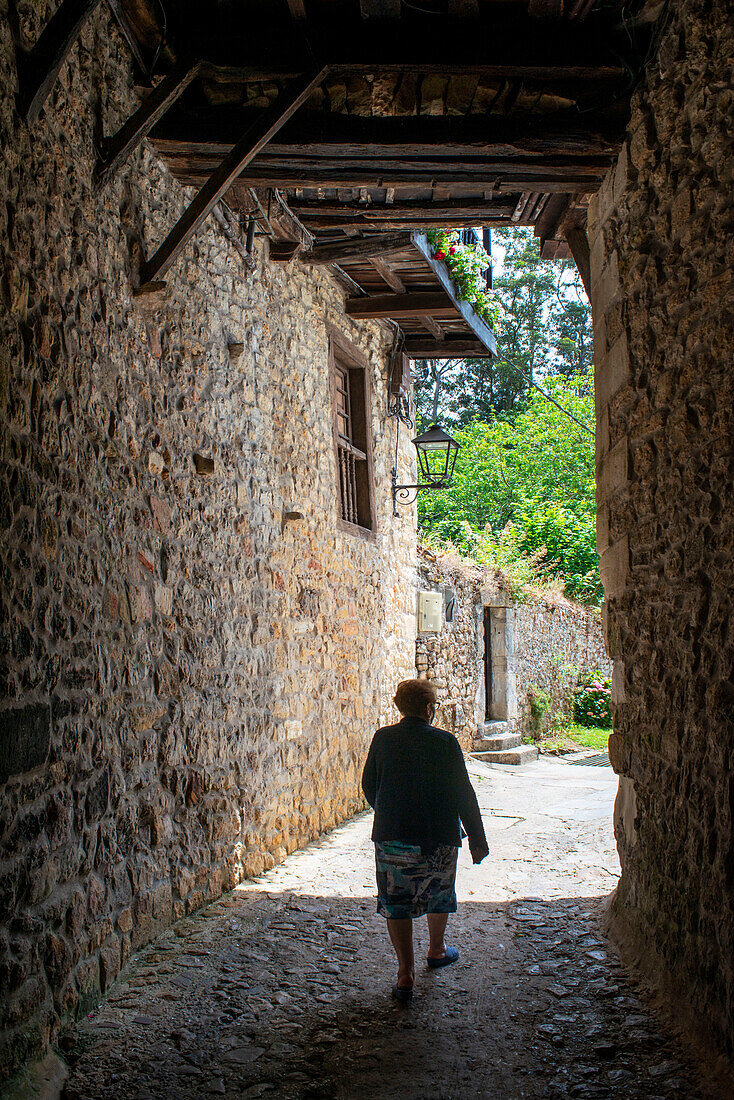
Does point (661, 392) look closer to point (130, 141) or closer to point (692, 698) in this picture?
point (692, 698)

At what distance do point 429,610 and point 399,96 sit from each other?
649 cm

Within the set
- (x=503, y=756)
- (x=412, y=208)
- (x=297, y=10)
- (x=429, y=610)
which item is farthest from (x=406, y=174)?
(x=503, y=756)

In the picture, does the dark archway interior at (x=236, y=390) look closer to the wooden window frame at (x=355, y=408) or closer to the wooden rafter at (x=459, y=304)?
the wooden rafter at (x=459, y=304)

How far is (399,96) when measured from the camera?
13.0 ft

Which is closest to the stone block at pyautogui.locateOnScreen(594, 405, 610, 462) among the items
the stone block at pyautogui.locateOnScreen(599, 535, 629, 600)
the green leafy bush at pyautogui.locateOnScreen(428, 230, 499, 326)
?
the stone block at pyautogui.locateOnScreen(599, 535, 629, 600)

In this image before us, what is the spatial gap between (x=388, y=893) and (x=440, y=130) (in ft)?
11.3

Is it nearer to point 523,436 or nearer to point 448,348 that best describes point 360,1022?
point 448,348

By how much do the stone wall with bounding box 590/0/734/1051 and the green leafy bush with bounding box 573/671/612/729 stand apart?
10993 millimetres

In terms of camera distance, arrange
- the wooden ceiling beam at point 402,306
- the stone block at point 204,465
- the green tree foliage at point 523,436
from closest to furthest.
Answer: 1. the stone block at point 204,465
2. the wooden ceiling beam at point 402,306
3. the green tree foliage at point 523,436

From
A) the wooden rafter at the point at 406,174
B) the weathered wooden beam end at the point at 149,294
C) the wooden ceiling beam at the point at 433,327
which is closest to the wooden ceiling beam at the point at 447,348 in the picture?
the wooden ceiling beam at the point at 433,327

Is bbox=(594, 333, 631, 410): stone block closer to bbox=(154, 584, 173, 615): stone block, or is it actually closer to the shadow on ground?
bbox=(154, 584, 173, 615): stone block

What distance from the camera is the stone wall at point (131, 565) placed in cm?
274

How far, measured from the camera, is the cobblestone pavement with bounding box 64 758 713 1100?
2658mm

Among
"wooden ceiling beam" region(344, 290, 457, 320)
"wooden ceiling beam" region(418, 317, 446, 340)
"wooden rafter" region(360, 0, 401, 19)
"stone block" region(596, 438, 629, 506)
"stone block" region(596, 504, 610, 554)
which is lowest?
"stone block" region(596, 504, 610, 554)
